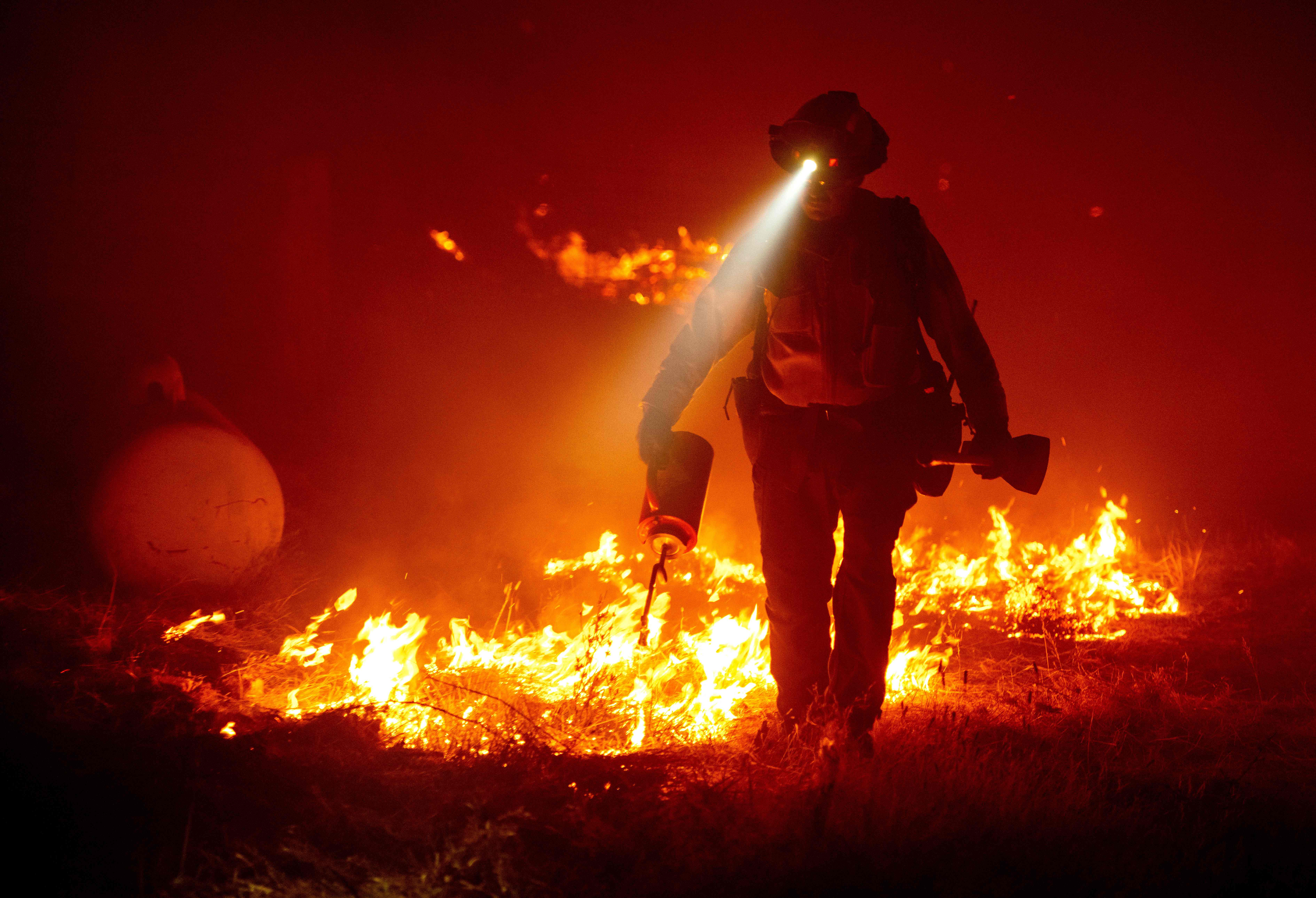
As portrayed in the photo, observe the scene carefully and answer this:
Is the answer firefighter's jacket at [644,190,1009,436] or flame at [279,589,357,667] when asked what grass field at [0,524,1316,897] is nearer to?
flame at [279,589,357,667]

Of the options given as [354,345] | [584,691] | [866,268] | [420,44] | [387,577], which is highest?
[420,44]

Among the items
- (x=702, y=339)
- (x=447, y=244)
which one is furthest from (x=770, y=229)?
(x=447, y=244)

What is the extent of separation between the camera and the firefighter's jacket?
2.78 meters

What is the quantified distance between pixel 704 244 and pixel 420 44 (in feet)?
9.19

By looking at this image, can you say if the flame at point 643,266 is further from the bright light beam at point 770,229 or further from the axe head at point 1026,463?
the axe head at point 1026,463

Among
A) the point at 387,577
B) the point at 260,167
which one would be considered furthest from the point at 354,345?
the point at 387,577

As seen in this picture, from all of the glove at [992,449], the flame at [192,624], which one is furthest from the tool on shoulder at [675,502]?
the flame at [192,624]

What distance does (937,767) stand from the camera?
8.62 feet

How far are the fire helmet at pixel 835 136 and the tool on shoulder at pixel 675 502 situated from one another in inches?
44.4

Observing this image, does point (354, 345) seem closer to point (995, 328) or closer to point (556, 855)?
point (556, 855)

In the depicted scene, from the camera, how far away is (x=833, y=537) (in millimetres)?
2842

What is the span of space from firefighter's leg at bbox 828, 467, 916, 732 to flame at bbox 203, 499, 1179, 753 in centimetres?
22

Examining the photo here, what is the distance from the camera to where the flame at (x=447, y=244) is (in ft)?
21.4

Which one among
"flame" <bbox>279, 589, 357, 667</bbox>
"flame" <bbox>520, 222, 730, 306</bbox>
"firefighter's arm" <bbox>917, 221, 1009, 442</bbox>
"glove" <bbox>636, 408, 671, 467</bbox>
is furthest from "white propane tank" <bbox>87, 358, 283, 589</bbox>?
"firefighter's arm" <bbox>917, 221, 1009, 442</bbox>
